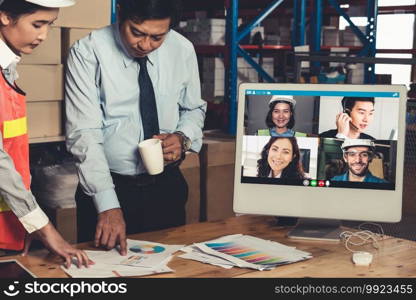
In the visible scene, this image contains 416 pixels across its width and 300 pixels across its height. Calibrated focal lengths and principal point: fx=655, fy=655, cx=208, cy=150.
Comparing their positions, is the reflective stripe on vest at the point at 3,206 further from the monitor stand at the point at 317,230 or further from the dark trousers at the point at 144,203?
the monitor stand at the point at 317,230

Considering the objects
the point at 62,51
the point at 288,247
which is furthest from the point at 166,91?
the point at 62,51

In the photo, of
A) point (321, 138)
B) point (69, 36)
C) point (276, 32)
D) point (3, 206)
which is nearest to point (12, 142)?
point (3, 206)

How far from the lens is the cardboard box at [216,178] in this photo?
11.4 feet

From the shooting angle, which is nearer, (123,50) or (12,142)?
(12,142)

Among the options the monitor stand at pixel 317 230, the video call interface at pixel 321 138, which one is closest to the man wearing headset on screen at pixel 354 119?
the video call interface at pixel 321 138

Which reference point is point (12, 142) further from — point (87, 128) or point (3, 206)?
point (87, 128)

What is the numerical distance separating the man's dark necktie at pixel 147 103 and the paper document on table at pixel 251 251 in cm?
46

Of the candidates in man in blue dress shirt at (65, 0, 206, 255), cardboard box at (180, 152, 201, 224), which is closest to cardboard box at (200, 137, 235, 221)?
cardboard box at (180, 152, 201, 224)

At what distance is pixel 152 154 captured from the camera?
193cm

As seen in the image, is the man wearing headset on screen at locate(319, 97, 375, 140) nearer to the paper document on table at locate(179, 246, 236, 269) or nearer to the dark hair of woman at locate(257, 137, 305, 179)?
the dark hair of woman at locate(257, 137, 305, 179)

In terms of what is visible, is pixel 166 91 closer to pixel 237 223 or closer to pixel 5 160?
pixel 237 223

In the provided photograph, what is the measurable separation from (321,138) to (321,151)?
4cm

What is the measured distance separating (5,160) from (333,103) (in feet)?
3.05

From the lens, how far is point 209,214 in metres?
3.53
